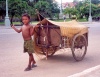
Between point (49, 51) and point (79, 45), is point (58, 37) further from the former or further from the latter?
point (49, 51)

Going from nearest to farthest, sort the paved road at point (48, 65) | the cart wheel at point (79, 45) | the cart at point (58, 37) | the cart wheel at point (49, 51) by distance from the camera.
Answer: the paved road at point (48, 65) < the cart at point (58, 37) < the cart wheel at point (79, 45) < the cart wheel at point (49, 51)

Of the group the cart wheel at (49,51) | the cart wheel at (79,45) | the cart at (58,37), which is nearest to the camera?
the cart at (58,37)

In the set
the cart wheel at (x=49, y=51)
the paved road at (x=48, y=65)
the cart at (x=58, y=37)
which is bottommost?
the paved road at (x=48, y=65)

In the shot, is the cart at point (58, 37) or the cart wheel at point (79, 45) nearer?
the cart at point (58, 37)

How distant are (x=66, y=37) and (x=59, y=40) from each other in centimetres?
27

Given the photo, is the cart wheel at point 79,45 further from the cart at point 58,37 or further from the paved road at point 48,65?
the paved road at point 48,65

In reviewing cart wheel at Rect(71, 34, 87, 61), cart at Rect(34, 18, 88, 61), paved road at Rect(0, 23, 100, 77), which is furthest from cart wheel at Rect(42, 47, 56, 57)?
cart wheel at Rect(71, 34, 87, 61)

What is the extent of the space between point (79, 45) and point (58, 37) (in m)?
0.75

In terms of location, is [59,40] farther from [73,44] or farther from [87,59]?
[87,59]

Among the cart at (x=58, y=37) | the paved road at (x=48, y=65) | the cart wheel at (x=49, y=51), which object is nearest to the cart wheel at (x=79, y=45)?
the cart at (x=58, y=37)

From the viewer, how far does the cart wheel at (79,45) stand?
786 cm

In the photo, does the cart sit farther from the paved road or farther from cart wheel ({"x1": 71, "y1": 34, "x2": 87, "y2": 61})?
the paved road

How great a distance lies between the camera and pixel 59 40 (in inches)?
308

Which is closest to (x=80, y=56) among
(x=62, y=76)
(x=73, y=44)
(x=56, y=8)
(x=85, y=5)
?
(x=73, y=44)
